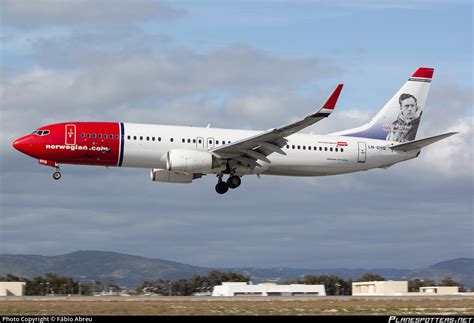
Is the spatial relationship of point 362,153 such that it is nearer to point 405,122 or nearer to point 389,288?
point 405,122

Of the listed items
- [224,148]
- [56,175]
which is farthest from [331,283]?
[56,175]

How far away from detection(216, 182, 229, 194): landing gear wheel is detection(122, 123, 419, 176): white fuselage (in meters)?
2.46

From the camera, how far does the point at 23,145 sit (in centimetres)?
5556

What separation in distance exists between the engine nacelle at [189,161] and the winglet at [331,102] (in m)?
8.87

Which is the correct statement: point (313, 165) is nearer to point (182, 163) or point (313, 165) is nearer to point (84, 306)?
point (182, 163)

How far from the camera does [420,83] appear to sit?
6844 cm

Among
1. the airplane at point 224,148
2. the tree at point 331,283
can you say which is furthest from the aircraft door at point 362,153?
the tree at point 331,283

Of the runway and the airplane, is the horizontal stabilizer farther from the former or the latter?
the runway

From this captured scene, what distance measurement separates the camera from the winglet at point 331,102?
171 feet

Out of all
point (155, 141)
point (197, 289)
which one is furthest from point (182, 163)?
point (197, 289)

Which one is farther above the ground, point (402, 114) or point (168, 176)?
point (402, 114)

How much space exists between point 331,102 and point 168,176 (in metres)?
13.8

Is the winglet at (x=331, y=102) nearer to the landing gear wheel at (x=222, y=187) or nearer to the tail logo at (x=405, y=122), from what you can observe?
the landing gear wheel at (x=222, y=187)

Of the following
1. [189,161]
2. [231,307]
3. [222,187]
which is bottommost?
[231,307]
